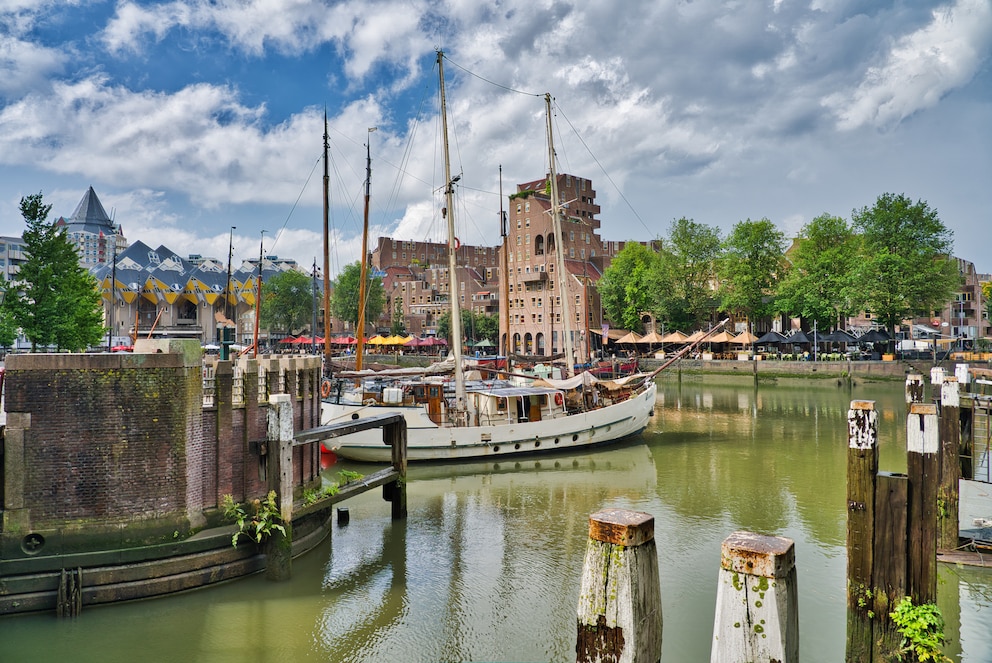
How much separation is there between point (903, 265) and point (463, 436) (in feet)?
156

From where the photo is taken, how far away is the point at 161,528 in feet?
35.3

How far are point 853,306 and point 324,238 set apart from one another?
4694 centimetres

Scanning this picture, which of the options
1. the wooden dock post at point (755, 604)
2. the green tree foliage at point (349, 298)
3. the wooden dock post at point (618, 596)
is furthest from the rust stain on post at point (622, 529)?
the green tree foliage at point (349, 298)

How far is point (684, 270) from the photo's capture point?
71.4 metres

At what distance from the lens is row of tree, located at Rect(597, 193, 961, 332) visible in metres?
55.0

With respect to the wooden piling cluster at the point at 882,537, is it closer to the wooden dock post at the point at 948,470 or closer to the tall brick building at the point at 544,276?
the wooden dock post at the point at 948,470

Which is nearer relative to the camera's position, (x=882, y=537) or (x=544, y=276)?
(x=882, y=537)

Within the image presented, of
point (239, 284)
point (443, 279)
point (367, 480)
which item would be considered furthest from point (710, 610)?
point (239, 284)

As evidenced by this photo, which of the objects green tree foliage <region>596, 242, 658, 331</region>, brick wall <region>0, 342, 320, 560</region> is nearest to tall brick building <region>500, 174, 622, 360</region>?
green tree foliage <region>596, 242, 658, 331</region>

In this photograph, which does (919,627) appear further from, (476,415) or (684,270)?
(684,270)

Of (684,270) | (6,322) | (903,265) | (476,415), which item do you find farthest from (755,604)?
(684,270)

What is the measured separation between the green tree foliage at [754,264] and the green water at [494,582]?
4564 centimetres

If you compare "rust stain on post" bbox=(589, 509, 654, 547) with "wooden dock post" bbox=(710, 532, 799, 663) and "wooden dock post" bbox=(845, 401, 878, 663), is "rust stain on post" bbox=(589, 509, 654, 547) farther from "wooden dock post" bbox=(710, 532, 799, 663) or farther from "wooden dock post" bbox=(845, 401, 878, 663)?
"wooden dock post" bbox=(845, 401, 878, 663)

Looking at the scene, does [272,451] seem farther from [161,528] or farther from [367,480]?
[367,480]
